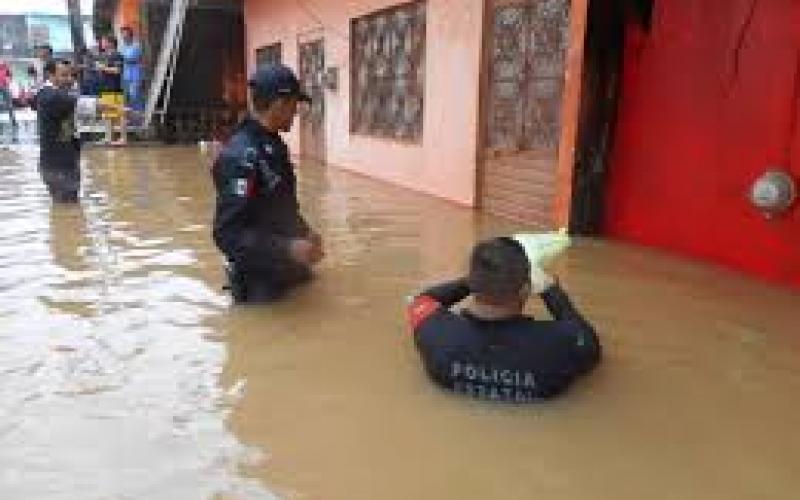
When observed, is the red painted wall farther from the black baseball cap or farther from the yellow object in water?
the black baseball cap

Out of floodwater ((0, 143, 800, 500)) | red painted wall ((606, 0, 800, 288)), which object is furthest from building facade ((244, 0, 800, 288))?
floodwater ((0, 143, 800, 500))

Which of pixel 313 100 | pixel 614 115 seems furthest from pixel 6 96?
pixel 614 115

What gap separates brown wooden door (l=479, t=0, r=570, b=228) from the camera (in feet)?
24.3

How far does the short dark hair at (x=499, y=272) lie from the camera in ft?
10.5

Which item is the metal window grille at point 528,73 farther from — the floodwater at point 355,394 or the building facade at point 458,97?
the floodwater at point 355,394

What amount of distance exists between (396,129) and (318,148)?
419cm

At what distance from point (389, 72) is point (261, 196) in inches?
261

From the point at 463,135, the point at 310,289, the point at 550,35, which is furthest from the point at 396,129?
the point at 310,289

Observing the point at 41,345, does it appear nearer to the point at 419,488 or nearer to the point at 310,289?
the point at 310,289

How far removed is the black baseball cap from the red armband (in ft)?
5.20

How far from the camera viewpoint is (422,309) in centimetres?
367

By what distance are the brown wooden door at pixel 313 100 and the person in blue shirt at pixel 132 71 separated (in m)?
4.86

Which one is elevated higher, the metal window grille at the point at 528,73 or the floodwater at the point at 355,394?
the metal window grille at the point at 528,73

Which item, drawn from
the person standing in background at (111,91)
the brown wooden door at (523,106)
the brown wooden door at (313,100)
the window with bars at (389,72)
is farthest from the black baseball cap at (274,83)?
the person standing in background at (111,91)
